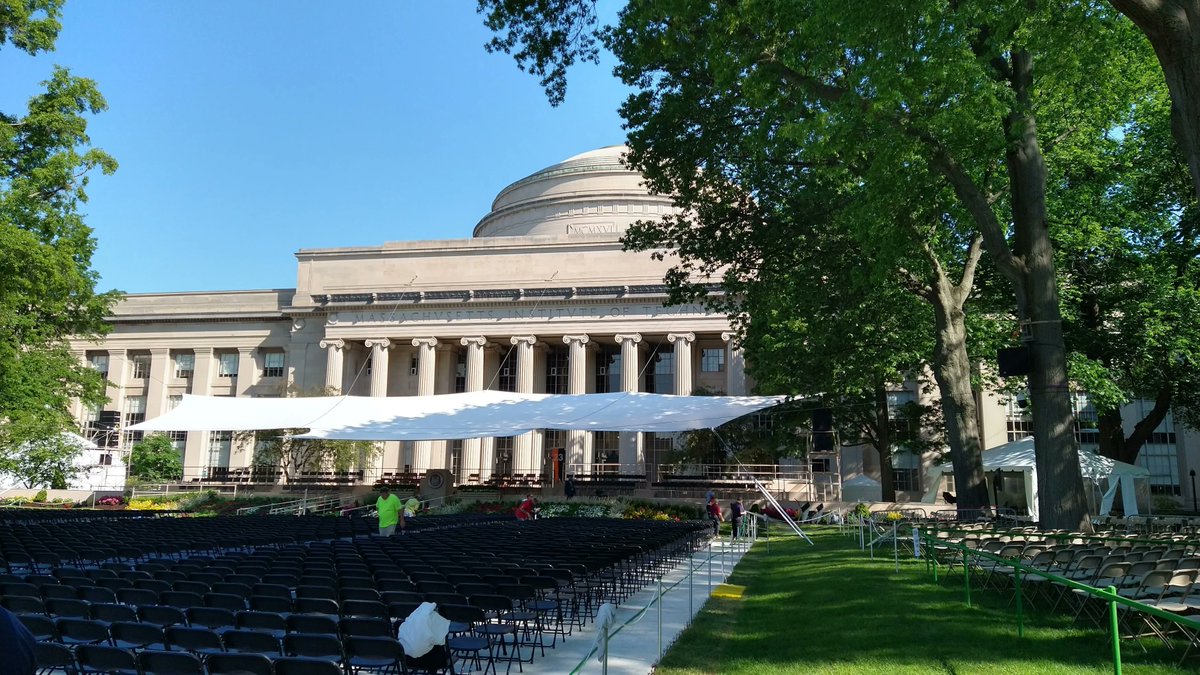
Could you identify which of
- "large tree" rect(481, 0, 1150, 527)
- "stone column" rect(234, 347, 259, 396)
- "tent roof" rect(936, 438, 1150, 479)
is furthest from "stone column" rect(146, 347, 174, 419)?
"tent roof" rect(936, 438, 1150, 479)

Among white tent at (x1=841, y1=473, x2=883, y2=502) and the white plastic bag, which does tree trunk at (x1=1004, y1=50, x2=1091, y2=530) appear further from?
white tent at (x1=841, y1=473, x2=883, y2=502)

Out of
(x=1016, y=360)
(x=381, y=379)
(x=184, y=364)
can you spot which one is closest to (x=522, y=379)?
(x=381, y=379)

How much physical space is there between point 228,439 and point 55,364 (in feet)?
72.2

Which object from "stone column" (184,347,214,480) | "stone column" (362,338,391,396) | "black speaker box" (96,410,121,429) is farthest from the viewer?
"stone column" (184,347,214,480)

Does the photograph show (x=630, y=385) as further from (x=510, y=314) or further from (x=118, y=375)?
(x=118, y=375)

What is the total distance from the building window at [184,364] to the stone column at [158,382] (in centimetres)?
59

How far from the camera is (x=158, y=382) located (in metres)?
64.1

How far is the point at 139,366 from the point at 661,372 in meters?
42.6

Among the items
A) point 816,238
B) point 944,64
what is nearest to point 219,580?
point 944,64

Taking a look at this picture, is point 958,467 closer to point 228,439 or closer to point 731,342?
point 731,342

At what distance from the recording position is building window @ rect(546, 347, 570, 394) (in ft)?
198

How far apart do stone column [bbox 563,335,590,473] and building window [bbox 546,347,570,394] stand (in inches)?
171

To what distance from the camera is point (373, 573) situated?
11.2m

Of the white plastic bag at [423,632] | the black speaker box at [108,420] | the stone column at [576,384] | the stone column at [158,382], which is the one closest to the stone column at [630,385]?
the stone column at [576,384]
